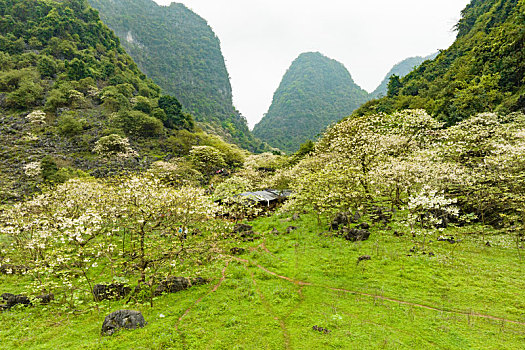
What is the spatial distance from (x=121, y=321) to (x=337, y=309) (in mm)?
11799

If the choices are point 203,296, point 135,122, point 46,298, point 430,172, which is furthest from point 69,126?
point 430,172

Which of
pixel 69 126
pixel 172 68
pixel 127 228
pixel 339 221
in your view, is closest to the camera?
pixel 127 228

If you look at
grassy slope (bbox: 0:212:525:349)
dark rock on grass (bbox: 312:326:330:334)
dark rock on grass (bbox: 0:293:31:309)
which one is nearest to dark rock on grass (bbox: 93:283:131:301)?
grassy slope (bbox: 0:212:525:349)

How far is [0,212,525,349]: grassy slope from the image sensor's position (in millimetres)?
10680

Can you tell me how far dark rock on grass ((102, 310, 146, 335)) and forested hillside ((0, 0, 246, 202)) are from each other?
44.8m

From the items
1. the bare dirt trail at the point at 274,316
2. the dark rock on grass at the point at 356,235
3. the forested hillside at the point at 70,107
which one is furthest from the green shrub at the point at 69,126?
the dark rock on grass at the point at 356,235

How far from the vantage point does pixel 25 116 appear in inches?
2512

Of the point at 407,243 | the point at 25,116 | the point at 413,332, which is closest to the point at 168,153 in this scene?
the point at 25,116

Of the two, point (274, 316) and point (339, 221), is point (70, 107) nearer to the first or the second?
point (339, 221)

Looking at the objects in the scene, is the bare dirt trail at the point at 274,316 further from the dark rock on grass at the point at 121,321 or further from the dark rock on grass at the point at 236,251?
the dark rock on grass at the point at 121,321

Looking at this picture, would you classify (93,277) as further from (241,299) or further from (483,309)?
(483,309)

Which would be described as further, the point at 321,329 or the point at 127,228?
the point at 127,228

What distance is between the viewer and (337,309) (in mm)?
13250

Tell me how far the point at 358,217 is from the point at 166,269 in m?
21.7
